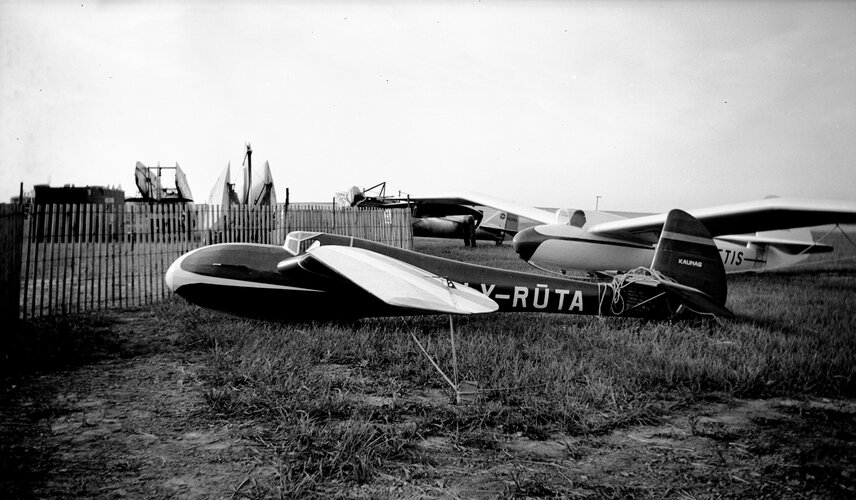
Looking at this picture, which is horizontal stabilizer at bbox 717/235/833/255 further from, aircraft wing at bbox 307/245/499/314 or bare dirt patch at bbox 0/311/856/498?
aircraft wing at bbox 307/245/499/314

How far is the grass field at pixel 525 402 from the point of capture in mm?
2395

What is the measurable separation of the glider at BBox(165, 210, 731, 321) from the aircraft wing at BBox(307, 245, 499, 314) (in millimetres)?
391

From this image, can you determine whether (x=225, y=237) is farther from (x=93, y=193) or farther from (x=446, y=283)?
(x=93, y=193)

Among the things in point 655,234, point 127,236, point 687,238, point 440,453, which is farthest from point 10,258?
point 655,234

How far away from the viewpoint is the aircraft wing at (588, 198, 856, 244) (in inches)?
281

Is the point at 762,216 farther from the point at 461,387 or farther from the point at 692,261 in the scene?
the point at 461,387

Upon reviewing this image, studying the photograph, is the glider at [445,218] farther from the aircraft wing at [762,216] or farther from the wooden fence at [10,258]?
the wooden fence at [10,258]

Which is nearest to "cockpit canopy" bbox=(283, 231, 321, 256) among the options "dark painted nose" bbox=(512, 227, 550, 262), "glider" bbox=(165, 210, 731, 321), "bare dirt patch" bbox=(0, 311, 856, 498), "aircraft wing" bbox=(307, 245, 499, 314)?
"glider" bbox=(165, 210, 731, 321)

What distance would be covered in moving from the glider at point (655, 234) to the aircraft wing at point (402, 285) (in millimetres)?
6196

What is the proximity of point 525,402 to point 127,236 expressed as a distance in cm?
717

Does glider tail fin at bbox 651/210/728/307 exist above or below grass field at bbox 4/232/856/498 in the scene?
above

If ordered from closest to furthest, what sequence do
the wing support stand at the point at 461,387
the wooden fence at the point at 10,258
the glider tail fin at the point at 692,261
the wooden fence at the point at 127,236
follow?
the wing support stand at the point at 461,387 < the wooden fence at the point at 10,258 < the glider tail fin at the point at 692,261 < the wooden fence at the point at 127,236

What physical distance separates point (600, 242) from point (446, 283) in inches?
297

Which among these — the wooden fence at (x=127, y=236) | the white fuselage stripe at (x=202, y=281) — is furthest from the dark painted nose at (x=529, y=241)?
the white fuselage stripe at (x=202, y=281)
